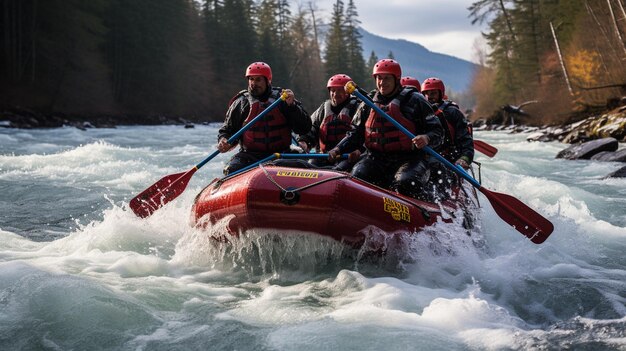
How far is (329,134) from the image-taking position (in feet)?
23.5

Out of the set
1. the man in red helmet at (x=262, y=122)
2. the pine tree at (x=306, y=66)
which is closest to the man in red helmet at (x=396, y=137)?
the man in red helmet at (x=262, y=122)

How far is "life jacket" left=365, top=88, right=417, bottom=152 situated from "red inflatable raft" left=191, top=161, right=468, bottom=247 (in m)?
0.97

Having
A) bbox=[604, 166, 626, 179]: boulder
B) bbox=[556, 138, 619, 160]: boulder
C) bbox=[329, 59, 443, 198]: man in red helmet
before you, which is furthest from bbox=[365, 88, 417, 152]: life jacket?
bbox=[556, 138, 619, 160]: boulder

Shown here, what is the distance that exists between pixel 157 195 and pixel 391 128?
2886mm

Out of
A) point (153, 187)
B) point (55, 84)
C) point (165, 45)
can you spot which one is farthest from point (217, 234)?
point (165, 45)

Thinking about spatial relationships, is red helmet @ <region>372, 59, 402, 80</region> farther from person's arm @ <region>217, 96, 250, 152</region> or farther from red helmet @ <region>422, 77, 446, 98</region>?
red helmet @ <region>422, 77, 446, 98</region>

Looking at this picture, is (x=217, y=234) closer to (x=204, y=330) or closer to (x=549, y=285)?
(x=204, y=330)

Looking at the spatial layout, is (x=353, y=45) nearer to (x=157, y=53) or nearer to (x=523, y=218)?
(x=157, y=53)

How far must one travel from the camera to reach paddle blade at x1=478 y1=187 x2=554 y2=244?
5.91 metres

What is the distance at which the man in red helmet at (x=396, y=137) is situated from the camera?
5750 millimetres

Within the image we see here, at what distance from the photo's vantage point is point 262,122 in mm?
6355

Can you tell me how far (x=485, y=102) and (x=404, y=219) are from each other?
37585 millimetres

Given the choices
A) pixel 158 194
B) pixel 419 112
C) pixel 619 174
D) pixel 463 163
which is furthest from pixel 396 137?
pixel 619 174

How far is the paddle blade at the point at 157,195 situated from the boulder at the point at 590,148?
458 inches
